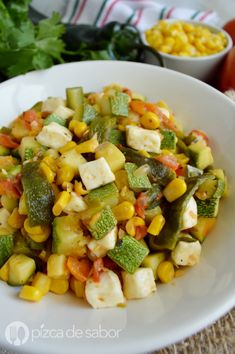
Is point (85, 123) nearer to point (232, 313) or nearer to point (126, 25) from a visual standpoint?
point (232, 313)

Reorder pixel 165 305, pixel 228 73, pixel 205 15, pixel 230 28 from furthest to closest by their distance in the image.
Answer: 1. pixel 205 15
2. pixel 230 28
3. pixel 228 73
4. pixel 165 305

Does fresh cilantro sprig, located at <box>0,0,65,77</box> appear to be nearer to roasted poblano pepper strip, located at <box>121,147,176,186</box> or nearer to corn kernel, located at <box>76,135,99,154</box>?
corn kernel, located at <box>76,135,99,154</box>

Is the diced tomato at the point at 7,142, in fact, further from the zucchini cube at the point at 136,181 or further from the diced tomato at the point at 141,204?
the diced tomato at the point at 141,204

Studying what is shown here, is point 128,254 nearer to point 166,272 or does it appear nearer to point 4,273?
point 166,272

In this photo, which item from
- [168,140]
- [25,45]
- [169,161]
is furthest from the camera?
[25,45]

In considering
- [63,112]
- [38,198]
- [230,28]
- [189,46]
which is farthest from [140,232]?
[230,28]

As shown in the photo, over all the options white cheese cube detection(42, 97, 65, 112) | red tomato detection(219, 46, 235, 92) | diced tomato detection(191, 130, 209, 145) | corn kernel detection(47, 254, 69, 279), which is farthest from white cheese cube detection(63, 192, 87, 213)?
red tomato detection(219, 46, 235, 92)
